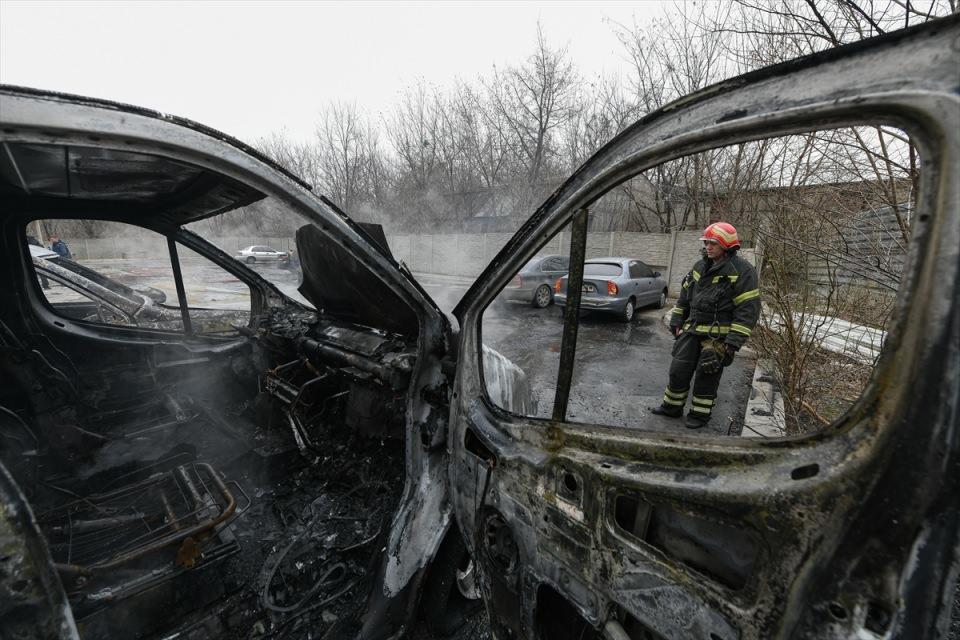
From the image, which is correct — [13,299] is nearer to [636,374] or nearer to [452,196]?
[636,374]

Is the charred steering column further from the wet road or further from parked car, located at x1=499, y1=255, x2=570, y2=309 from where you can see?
parked car, located at x1=499, y1=255, x2=570, y2=309

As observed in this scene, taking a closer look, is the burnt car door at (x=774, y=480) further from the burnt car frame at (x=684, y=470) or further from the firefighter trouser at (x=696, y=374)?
the firefighter trouser at (x=696, y=374)

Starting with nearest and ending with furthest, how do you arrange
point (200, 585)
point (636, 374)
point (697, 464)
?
point (697, 464) → point (200, 585) → point (636, 374)

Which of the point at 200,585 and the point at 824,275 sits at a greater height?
the point at 824,275

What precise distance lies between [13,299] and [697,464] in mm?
4192

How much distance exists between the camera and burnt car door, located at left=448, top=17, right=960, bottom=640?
67 centimetres

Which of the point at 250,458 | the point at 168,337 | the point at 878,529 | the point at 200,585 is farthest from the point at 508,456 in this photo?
the point at 168,337

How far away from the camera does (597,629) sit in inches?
44.8

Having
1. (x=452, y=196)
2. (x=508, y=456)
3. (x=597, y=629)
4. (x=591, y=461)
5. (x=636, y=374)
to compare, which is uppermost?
(x=452, y=196)

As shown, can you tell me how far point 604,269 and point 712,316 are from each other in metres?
6.04

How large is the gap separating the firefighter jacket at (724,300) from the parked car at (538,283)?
653 centimetres

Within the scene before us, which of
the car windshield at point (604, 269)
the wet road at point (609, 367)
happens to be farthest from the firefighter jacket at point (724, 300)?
the car windshield at point (604, 269)

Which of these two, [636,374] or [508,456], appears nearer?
[508,456]

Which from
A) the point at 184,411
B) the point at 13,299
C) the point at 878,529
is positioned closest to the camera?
the point at 878,529
